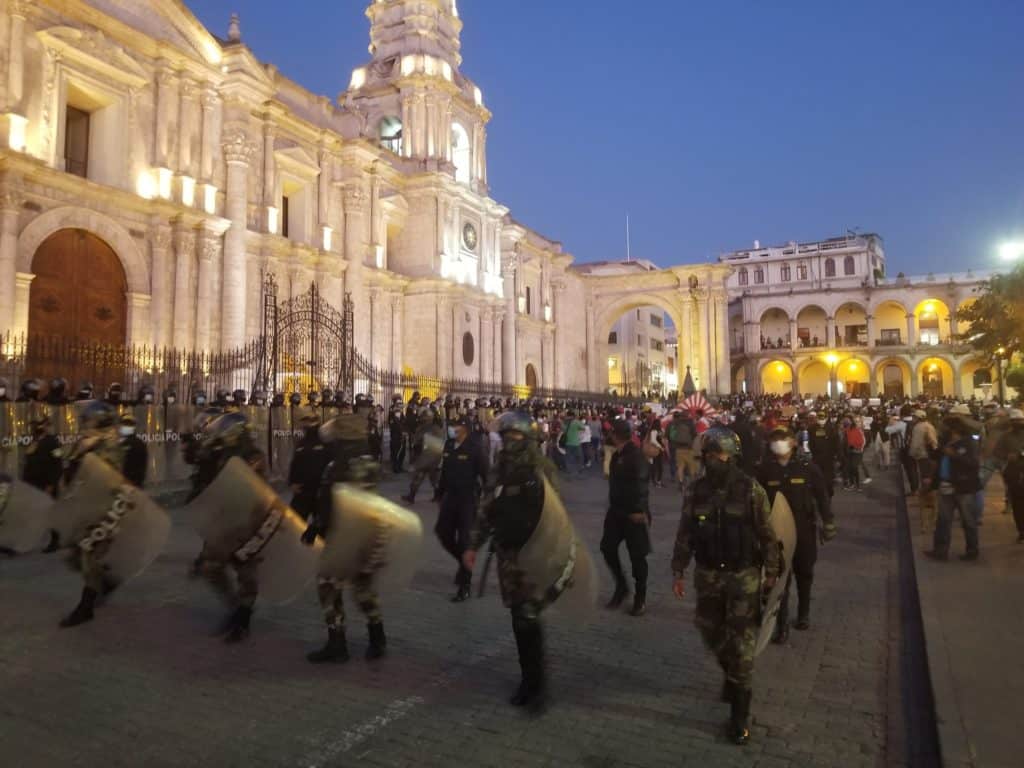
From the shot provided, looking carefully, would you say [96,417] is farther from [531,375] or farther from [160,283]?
[531,375]

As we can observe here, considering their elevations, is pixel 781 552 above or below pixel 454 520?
above

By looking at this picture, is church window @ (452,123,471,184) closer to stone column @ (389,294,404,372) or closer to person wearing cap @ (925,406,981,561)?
stone column @ (389,294,404,372)

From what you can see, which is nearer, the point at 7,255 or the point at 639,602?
the point at 639,602

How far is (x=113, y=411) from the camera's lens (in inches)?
234

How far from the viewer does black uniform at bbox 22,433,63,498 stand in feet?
28.9

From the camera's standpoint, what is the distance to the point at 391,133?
1316 inches

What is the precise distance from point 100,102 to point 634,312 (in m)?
47.1

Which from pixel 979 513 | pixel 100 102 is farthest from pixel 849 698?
pixel 100 102

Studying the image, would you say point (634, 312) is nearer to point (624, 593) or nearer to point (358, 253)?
point (358, 253)

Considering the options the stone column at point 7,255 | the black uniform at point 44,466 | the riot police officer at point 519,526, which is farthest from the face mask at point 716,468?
the stone column at point 7,255

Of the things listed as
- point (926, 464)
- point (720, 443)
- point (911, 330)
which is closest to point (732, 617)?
point (720, 443)

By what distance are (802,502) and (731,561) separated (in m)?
2.32

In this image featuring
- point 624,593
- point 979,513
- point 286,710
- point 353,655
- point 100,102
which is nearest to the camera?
point 286,710

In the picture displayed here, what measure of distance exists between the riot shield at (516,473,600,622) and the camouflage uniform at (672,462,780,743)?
761 mm
